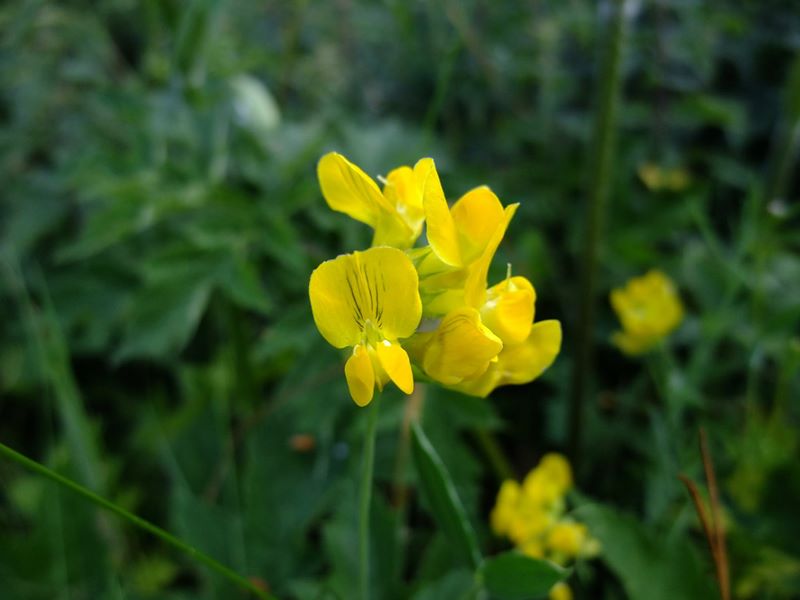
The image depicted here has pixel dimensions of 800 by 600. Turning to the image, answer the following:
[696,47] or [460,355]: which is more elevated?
[696,47]

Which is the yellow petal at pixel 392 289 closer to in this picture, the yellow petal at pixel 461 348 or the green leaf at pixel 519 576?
the yellow petal at pixel 461 348

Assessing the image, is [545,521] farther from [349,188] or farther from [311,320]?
[349,188]

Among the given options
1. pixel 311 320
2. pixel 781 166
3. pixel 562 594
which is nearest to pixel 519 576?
pixel 562 594

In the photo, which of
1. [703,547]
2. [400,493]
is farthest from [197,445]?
[703,547]

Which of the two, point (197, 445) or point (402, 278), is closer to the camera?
point (402, 278)

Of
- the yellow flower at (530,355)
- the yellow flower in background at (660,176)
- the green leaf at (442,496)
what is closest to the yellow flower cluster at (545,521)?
the green leaf at (442,496)

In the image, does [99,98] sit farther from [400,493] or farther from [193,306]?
[400,493]

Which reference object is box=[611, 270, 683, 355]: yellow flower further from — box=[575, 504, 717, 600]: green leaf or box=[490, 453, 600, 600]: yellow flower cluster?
box=[575, 504, 717, 600]: green leaf
